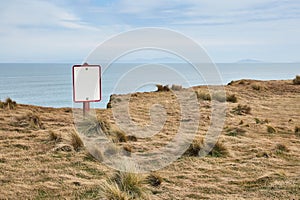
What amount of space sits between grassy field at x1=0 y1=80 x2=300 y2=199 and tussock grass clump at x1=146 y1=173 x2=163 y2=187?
14 millimetres

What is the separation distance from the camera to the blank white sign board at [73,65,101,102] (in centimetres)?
716

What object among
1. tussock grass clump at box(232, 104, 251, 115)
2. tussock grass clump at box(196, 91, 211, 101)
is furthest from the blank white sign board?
tussock grass clump at box(196, 91, 211, 101)

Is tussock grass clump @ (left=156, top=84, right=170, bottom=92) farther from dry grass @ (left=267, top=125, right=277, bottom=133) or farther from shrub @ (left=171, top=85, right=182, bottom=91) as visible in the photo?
dry grass @ (left=267, top=125, right=277, bottom=133)

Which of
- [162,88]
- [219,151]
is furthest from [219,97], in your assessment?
[219,151]

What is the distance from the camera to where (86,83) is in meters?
7.32

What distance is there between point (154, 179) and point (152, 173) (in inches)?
7.6

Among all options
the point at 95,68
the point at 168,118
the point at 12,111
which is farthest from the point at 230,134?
the point at 12,111

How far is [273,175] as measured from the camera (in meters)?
4.77

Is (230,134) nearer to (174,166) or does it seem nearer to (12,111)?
(174,166)

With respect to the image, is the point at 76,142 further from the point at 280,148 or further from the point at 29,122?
the point at 280,148

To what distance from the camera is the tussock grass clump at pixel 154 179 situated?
14.7 feet

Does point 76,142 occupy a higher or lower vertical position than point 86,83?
lower

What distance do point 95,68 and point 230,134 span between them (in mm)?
3279

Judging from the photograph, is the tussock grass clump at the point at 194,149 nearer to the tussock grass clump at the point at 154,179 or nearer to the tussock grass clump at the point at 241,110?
the tussock grass clump at the point at 154,179
